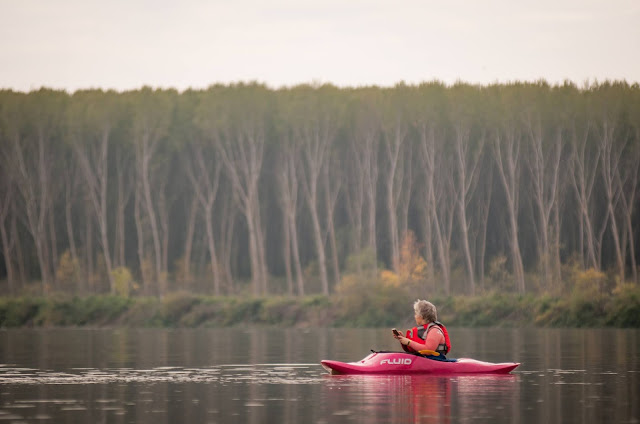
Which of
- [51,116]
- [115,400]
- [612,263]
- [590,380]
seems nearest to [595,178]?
[612,263]

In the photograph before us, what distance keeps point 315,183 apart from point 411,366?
61.3 m

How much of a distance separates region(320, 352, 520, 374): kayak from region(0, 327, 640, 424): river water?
0.70 ft

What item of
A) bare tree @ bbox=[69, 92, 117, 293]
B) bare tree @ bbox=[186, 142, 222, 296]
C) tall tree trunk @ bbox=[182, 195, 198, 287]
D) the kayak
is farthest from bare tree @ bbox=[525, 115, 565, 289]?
the kayak

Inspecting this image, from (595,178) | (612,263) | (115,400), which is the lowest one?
(115,400)

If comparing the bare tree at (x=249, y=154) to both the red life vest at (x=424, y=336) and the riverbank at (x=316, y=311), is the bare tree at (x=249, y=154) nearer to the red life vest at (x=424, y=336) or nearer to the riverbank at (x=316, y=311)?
the riverbank at (x=316, y=311)

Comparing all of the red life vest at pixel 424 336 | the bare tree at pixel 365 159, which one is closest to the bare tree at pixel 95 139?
the bare tree at pixel 365 159

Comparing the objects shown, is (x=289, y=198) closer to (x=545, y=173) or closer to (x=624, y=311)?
(x=545, y=173)

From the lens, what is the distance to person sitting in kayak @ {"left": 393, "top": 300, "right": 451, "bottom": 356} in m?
27.6

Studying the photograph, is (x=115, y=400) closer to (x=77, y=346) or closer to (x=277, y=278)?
(x=77, y=346)

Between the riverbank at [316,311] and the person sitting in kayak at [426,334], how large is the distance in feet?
138

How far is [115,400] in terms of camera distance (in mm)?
Result: 23469

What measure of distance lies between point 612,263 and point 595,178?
6400mm

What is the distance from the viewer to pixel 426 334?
28.0 metres

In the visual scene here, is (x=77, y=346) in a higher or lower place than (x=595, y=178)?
lower
